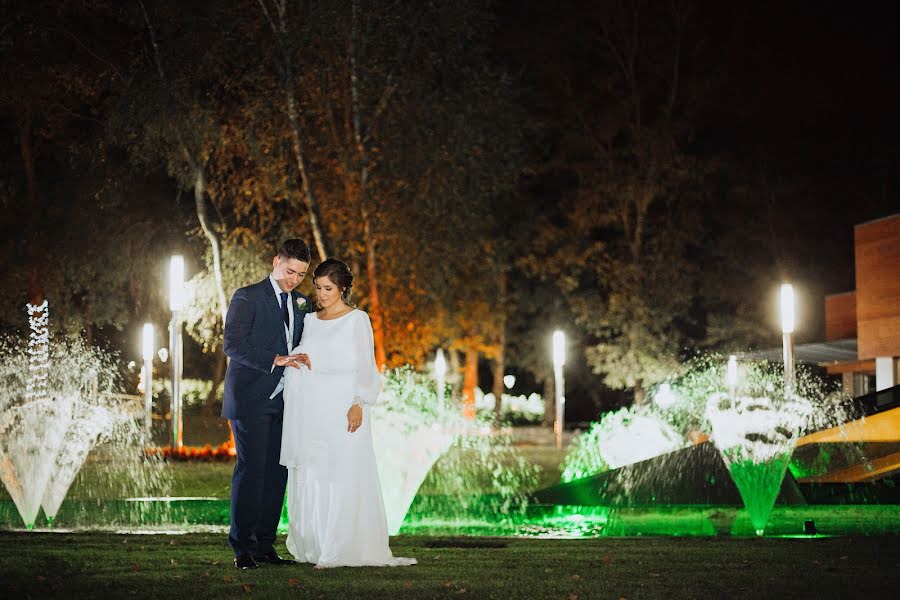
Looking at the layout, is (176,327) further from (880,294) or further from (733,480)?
(880,294)

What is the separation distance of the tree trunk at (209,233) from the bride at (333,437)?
1867cm

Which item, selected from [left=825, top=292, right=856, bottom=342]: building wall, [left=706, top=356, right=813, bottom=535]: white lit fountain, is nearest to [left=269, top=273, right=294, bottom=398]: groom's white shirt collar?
[left=706, top=356, right=813, bottom=535]: white lit fountain

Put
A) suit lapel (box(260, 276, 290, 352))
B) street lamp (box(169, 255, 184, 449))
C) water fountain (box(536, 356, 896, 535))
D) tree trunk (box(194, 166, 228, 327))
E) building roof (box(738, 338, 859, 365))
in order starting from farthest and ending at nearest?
building roof (box(738, 338, 859, 365))
tree trunk (box(194, 166, 228, 327))
street lamp (box(169, 255, 184, 449))
water fountain (box(536, 356, 896, 535))
suit lapel (box(260, 276, 290, 352))

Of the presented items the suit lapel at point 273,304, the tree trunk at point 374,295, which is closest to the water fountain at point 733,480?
the suit lapel at point 273,304

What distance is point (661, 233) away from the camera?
4838 cm

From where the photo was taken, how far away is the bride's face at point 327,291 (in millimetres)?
9078

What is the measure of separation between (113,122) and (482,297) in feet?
72.6

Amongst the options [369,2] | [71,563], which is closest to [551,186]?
[369,2]

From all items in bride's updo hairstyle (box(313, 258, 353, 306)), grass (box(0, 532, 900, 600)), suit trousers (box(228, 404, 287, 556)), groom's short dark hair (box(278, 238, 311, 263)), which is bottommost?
grass (box(0, 532, 900, 600))

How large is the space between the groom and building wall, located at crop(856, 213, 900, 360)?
1818 centimetres

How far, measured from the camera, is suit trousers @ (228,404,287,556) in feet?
29.6

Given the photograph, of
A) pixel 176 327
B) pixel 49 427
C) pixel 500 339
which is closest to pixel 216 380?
pixel 500 339

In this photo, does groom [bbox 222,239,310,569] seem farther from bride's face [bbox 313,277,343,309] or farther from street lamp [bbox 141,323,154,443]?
street lamp [bbox 141,323,154,443]

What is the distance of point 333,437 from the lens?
357 inches
